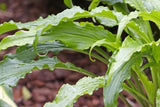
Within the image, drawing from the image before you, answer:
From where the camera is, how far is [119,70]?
105 cm

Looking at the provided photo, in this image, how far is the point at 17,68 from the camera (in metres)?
1.20

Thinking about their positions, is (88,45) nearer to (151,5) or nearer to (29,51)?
(29,51)

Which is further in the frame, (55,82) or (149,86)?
(55,82)

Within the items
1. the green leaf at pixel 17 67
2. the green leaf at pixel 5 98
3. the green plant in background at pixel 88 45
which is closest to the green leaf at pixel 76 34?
the green plant in background at pixel 88 45

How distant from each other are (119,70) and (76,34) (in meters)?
0.27

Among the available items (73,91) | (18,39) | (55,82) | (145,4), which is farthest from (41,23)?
(55,82)

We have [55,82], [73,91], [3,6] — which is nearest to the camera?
[73,91]

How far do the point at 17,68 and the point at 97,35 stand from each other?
355 millimetres

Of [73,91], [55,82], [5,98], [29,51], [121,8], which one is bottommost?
[73,91]

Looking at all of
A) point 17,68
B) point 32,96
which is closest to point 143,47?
point 17,68

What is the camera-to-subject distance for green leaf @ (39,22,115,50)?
46.7 inches

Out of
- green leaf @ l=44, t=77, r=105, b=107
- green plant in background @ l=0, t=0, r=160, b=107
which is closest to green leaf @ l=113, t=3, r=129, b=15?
green plant in background @ l=0, t=0, r=160, b=107

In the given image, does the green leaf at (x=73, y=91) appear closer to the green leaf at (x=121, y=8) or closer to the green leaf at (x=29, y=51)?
A: the green leaf at (x=29, y=51)

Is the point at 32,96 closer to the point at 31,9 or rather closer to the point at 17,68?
the point at 17,68
